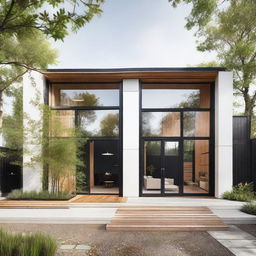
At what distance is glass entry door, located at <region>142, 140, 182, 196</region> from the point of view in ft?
28.7

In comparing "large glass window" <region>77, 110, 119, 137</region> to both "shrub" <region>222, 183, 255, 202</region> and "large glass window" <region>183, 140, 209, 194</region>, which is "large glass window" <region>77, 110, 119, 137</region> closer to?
"large glass window" <region>183, 140, 209, 194</region>

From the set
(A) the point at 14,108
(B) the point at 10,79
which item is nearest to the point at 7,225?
(B) the point at 10,79

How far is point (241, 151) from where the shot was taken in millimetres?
8766

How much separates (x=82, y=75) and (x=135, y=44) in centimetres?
434

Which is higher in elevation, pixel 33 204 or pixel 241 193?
pixel 241 193

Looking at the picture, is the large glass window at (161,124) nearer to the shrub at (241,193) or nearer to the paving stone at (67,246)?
the shrub at (241,193)

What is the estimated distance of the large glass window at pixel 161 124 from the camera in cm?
895

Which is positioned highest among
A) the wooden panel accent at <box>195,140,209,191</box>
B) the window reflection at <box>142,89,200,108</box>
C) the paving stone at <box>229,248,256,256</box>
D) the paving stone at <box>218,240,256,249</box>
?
the window reflection at <box>142,89,200,108</box>

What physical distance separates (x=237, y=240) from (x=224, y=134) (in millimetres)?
4513

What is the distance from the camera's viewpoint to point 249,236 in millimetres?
5027

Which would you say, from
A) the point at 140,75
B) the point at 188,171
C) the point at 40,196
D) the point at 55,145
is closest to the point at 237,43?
the point at 140,75

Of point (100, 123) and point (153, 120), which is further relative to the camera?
point (100, 123)

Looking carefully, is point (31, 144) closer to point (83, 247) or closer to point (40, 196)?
point (40, 196)

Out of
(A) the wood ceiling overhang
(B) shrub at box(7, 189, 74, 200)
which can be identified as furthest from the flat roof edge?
(B) shrub at box(7, 189, 74, 200)
